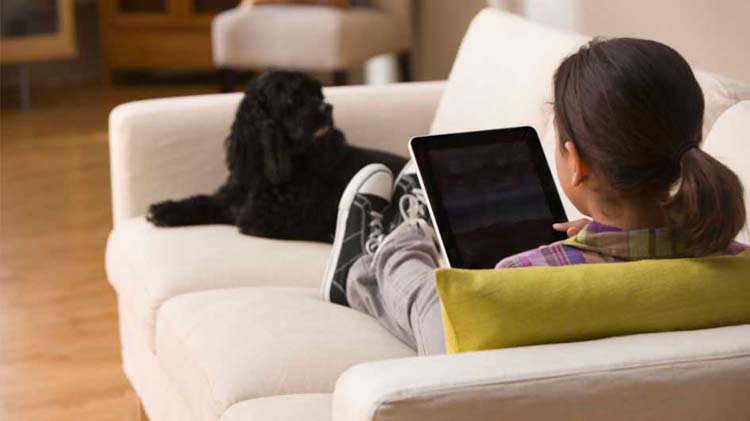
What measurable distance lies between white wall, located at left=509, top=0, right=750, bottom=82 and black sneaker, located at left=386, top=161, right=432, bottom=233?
2.90 feet

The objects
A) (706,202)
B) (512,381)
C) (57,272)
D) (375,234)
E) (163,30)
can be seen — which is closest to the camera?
(512,381)

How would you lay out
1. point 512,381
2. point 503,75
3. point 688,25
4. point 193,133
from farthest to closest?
1. point 688,25
2. point 193,133
3. point 503,75
4. point 512,381

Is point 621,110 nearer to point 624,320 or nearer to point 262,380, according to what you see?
point 624,320

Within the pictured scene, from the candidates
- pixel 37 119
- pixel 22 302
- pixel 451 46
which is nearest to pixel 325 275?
pixel 22 302

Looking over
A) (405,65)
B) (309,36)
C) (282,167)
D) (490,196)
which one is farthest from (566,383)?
(405,65)

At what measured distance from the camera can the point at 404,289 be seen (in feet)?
6.36

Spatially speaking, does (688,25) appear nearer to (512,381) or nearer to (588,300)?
(588,300)

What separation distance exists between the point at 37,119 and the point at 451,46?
207 centimetres

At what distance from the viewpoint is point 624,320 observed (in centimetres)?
137

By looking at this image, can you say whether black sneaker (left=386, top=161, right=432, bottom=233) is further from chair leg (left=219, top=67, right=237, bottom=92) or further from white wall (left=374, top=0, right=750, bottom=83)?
chair leg (left=219, top=67, right=237, bottom=92)

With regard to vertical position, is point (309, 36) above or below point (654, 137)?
below

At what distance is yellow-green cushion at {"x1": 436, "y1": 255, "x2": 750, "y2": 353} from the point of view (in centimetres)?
131

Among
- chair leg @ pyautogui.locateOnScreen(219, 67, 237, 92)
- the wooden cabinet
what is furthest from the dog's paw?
the wooden cabinet

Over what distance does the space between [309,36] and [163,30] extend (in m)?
1.47
